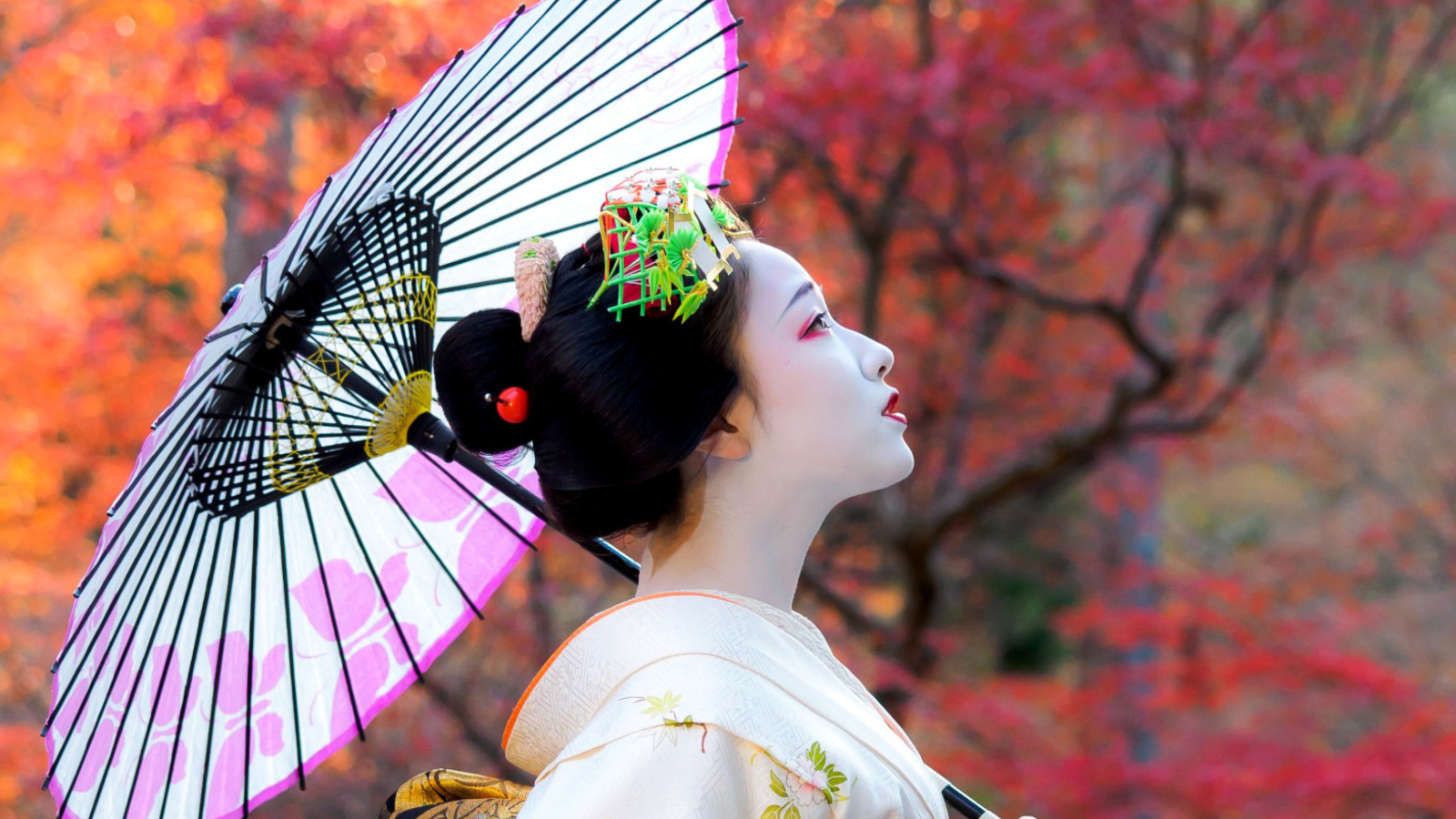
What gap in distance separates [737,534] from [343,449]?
59 cm

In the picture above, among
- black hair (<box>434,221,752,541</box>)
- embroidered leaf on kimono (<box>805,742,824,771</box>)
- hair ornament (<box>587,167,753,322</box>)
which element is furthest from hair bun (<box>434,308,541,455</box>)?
embroidered leaf on kimono (<box>805,742,824,771</box>)

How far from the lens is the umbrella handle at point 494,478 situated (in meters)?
1.70

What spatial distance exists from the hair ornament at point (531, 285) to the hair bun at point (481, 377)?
0.04 metres

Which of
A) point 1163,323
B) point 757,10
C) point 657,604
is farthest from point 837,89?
point 657,604

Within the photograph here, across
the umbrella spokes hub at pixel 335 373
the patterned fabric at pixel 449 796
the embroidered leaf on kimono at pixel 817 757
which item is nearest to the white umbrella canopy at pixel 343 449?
the umbrella spokes hub at pixel 335 373

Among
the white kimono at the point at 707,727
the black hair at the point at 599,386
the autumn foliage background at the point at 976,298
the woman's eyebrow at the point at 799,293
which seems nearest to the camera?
the white kimono at the point at 707,727

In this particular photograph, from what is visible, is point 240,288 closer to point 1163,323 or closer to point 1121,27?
point 1121,27

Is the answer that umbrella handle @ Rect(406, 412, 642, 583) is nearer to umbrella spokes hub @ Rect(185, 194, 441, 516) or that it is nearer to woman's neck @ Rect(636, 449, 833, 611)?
umbrella spokes hub @ Rect(185, 194, 441, 516)

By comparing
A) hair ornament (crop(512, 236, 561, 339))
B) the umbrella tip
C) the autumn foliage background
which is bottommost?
the autumn foliage background

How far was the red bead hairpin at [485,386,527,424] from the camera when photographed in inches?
58.5

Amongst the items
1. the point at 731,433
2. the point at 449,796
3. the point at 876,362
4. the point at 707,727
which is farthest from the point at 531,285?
the point at 449,796

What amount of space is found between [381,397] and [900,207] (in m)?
3.20

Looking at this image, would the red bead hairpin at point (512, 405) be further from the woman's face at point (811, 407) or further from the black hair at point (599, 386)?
the woman's face at point (811, 407)

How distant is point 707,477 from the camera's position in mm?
1584
